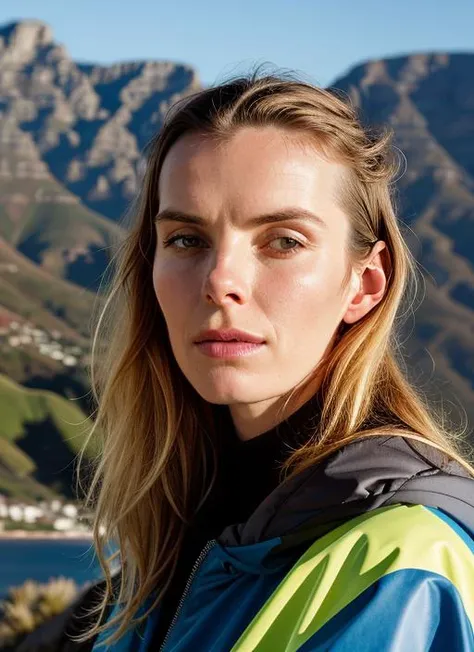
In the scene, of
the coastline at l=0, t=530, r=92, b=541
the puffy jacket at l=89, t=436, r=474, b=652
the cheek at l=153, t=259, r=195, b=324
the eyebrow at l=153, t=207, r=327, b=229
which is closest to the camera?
the puffy jacket at l=89, t=436, r=474, b=652

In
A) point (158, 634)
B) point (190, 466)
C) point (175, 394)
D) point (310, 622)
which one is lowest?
point (158, 634)

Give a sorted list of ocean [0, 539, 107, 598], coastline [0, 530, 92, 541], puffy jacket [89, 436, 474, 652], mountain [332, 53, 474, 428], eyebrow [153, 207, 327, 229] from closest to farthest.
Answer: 1. puffy jacket [89, 436, 474, 652]
2. eyebrow [153, 207, 327, 229]
3. ocean [0, 539, 107, 598]
4. coastline [0, 530, 92, 541]
5. mountain [332, 53, 474, 428]

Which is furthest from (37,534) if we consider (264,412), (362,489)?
(362,489)

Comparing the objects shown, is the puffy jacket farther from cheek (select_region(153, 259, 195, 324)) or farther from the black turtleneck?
cheek (select_region(153, 259, 195, 324))

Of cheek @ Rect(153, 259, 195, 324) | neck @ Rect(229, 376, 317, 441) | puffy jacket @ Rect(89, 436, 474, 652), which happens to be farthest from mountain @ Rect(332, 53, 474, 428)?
puffy jacket @ Rect(89, 436, 474, 652)

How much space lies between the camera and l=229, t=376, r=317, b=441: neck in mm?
2150

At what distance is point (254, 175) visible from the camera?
1942mm

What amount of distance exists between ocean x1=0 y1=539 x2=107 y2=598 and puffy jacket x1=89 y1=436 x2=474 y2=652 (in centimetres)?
6058

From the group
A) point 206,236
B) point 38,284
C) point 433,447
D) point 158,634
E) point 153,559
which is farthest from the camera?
point 38,284

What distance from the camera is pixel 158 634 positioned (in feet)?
7.71

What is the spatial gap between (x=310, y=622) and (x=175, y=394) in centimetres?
125

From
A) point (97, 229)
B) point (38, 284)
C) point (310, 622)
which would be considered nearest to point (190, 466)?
point (310, 622)

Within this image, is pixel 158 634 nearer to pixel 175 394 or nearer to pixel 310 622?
pixel 175 394

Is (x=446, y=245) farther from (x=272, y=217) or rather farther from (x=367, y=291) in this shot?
(x=272, y=217)
